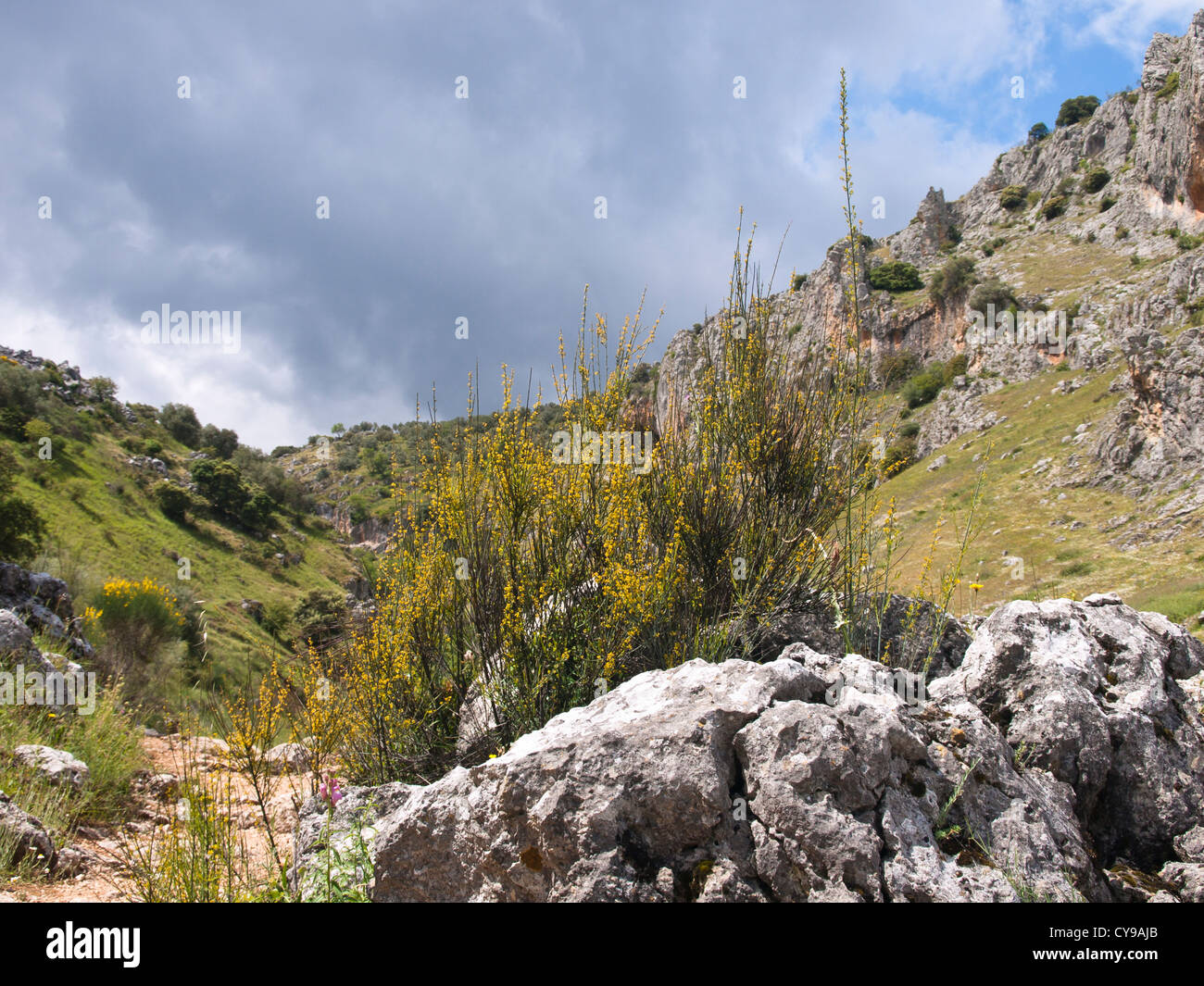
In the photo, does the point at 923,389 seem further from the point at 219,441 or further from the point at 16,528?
the point at 219,441

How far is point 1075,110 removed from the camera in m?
71.9

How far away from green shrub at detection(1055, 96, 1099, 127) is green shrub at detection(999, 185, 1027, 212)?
15219mm

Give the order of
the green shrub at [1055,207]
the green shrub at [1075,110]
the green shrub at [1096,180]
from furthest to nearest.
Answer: the green shrub at [1075,110] → the green shrub at [1055,207] → the green shrub at [1096,180]

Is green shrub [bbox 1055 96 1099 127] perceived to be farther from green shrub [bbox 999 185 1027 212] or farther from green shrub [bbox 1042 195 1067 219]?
green shrub [bbox 1042 195 1067 219]

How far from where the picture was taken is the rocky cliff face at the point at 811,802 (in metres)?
2.19

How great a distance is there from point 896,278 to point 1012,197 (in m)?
17.0

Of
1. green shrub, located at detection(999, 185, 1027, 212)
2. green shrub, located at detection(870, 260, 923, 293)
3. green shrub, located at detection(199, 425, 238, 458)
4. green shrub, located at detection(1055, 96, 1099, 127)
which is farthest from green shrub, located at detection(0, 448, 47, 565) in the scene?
green shrub, located at detection(1055, 96, 1099, 127)

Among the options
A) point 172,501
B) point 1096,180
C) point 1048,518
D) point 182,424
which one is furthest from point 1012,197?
point 182,424

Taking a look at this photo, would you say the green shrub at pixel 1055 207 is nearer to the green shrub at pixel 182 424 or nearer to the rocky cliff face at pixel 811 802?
the rocky cliff face at pixel 811 802

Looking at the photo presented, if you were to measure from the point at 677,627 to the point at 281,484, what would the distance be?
62.4 meters

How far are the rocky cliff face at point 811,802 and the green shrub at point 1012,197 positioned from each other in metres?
81.3

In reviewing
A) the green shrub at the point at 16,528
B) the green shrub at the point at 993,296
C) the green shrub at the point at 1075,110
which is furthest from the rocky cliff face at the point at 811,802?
the green shrub at the point at 1075,110

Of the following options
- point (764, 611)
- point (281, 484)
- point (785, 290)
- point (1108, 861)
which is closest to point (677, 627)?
point (764, 611)
